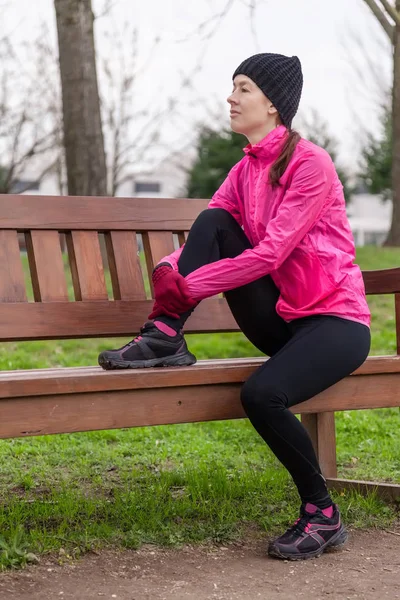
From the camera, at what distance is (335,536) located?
283 centimetres

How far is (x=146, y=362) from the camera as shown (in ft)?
9.04

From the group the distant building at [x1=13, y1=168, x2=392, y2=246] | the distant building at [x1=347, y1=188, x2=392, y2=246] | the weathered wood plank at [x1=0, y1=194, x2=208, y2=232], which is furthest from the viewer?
the distant building at [x1=347, y1=188, x2=392, y2=246]

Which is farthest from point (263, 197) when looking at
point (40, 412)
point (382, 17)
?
point (382, 17)

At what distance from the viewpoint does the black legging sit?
8.79 feet

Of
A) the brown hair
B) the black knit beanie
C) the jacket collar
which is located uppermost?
the black knit beanie

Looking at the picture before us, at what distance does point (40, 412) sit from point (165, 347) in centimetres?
51

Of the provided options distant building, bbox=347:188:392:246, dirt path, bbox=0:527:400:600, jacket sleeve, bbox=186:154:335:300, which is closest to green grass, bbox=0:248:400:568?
dirt path, bbox=0:527:400:600

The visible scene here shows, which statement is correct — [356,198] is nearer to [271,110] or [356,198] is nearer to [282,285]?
[271,110]

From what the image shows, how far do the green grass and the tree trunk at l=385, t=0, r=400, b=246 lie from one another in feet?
8.88

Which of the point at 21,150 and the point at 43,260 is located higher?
the point at 21,150

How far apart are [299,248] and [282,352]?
1.16 feet

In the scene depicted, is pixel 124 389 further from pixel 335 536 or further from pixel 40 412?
pixel 335 536

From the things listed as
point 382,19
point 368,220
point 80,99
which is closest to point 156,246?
point 382,19

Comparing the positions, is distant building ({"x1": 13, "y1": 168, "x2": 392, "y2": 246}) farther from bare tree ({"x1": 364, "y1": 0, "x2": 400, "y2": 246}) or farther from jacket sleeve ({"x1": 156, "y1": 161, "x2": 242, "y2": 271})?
jacket sleeve ({"x1": 156, "y1": 161, "x2": 242, "y2": 271})
